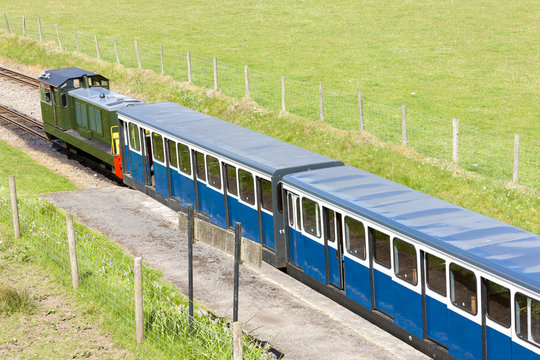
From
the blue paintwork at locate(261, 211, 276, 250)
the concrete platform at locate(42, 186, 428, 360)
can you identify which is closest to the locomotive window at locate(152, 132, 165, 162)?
the concrete platform at locate(42, 186, 428, 360)

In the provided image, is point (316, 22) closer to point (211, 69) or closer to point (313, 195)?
point (211, 69)

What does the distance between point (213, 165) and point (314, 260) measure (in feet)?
13.9

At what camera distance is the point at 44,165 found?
86.1 ft

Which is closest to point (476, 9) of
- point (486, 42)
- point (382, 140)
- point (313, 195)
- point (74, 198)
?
point (486, 42)

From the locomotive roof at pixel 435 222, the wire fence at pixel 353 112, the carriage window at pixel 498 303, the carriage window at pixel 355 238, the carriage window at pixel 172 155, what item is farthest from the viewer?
the wire fence at pixel 353 112

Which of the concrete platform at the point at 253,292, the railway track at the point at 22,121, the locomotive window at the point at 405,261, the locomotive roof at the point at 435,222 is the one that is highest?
the locomotive roof at the point at 435,222

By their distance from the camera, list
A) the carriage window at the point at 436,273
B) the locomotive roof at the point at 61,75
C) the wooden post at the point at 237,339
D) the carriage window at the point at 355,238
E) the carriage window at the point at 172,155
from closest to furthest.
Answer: the wooden post at the point at 237,339 < the carriage window at the point at 436,273 < the carriage window at the point at 355,238 < the carriage window at the point at 172,155 < the locomotive roof at the point at 61,75

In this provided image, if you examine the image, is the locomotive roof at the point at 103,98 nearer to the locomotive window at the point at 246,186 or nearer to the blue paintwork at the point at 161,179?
the blue paintwork at the point at 161,179

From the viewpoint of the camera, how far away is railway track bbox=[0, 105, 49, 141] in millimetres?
29852

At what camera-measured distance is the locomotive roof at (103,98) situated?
2373cm

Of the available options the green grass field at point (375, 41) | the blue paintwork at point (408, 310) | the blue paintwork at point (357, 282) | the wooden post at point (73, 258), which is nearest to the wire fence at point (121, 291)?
the wooden post at point (73, 258)

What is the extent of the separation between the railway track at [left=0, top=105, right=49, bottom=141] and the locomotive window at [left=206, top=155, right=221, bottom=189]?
13.2 m

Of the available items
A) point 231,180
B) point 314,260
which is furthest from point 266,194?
point 314,260

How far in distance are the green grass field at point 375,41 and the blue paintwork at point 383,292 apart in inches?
577
